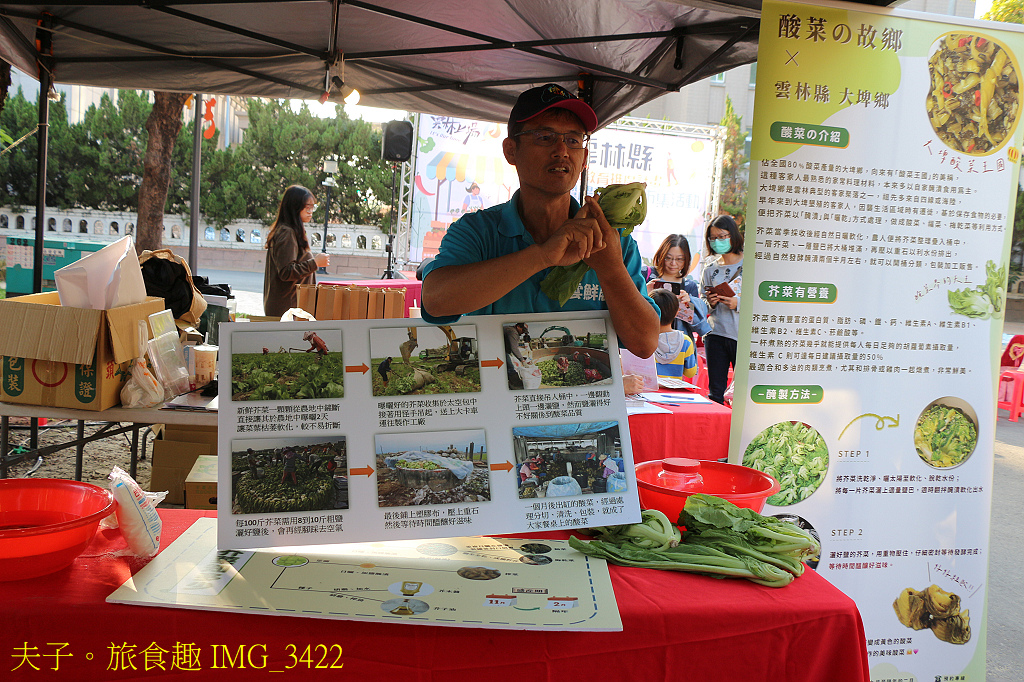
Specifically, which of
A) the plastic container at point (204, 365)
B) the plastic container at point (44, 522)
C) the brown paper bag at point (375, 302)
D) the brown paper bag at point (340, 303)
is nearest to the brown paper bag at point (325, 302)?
the brown paper bag at point (340, 303)

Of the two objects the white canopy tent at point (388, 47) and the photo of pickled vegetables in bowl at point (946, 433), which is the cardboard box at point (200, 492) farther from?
the photo of pickled vegetables in bowl at point (946, 433)

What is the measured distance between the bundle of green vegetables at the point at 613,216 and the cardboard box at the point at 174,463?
2.44 m

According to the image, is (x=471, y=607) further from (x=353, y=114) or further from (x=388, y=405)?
(x=353, y=114)

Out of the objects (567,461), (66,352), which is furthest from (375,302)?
(567,461)

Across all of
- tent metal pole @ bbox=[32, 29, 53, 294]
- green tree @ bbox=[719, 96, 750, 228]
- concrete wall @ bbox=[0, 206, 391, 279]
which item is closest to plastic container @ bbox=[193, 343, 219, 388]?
tent metal pole @ bbox=[32, 29, 53, 294]

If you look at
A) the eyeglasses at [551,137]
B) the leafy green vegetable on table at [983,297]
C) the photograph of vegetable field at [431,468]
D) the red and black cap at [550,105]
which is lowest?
the photograph of vegetable field at [431,468]

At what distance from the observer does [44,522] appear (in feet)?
4.34

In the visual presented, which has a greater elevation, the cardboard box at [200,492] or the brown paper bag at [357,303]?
the brown paper bag at [357,303]

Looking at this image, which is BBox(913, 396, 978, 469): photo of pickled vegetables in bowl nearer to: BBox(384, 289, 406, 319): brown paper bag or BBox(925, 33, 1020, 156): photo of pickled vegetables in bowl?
BBox(925, 33, 1020, 156): photo of pickled vegetables in bowl

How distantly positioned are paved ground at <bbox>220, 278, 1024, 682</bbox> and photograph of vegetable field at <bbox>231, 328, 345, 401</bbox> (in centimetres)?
→ 335

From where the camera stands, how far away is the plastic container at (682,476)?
5.37 feet

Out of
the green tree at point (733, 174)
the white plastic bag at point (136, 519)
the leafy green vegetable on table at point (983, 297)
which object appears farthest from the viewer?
the green tree at point (733, 174)

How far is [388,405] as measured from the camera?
1401 millimetres

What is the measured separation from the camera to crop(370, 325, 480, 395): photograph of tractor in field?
1423 mm
